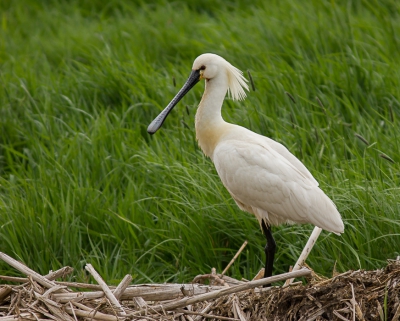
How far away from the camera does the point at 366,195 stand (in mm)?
5598

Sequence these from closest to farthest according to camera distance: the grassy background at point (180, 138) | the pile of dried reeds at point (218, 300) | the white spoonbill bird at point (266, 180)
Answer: the pile of dried reeds at point (218, 300), the white spoonbill bird at point (266, 180), the grassy background at point (180, 138)

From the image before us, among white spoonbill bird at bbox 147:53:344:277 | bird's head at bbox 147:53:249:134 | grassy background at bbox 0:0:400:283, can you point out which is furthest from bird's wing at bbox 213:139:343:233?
bird's head at bbox 147:53:249:134

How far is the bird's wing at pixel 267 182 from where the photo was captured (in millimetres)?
5355

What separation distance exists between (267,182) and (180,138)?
4.75ft

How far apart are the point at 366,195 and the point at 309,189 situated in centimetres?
47

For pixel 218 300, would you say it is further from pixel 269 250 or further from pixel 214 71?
pixel 214 71

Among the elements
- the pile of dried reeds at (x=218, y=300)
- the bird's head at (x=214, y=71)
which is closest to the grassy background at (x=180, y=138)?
the bird's head at (x=214, y=71)

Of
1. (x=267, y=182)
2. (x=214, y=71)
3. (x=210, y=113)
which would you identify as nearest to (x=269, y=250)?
(x=267, y=182)

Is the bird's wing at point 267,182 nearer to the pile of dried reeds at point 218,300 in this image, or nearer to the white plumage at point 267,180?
the white plumage at point 267,180

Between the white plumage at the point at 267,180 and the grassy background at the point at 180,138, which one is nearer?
the white plumage at the point at 267,180

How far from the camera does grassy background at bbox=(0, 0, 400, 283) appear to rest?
5.90m

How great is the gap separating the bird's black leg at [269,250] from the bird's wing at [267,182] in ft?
0.41

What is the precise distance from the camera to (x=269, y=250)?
5.46 meters

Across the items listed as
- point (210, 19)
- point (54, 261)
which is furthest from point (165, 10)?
point (54, 261)
